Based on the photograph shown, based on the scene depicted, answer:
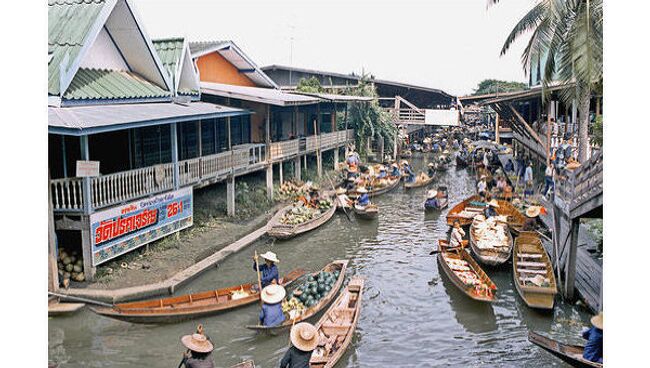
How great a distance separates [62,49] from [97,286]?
6434mm

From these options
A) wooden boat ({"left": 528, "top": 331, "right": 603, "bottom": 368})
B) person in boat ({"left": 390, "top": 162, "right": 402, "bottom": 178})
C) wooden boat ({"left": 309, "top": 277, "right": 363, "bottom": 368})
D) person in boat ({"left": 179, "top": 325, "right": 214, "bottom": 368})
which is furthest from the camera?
person in boat ({"left": 390, "top": 162, "right": 402, "bottom": 178})

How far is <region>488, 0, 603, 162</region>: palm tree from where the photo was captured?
15688 millimetres

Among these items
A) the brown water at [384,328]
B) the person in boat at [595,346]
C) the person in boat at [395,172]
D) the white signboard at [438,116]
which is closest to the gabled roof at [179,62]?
the brown water at [384,328]

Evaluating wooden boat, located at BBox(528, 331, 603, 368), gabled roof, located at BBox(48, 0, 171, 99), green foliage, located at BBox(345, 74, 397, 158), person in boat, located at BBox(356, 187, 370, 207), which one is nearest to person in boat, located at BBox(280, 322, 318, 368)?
wooden boat, located at BBox(528, 331, 603, 368)

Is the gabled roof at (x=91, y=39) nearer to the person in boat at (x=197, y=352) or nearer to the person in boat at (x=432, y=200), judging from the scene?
the person in boat at (x=197, y=352)

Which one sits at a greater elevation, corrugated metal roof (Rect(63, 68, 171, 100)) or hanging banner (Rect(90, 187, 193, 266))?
corrugated metal roof (Rect(63, 68, 171, 100))

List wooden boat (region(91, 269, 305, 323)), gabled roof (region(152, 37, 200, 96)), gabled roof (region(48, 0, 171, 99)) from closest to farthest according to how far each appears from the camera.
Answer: wooden boat (region(91, 269, 305, 323)) → gabled roof (region(48, 0, 171, 99)) → gabled roof (region(152, 37, 200, 96))

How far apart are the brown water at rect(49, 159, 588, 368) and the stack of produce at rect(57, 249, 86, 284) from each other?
1.28m

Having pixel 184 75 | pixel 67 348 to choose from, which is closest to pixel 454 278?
pixel 67 348

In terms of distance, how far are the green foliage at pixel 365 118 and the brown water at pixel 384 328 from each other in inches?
808

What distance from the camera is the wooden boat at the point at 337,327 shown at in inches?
455

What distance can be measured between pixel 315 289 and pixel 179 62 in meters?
9.93

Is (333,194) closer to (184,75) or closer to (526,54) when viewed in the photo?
(184,75)

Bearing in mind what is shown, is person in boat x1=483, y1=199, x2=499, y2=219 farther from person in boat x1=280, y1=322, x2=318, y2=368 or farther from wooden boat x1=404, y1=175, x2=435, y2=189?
Answer: person in boat x1=280, y1=322, x2=318, y2=368
